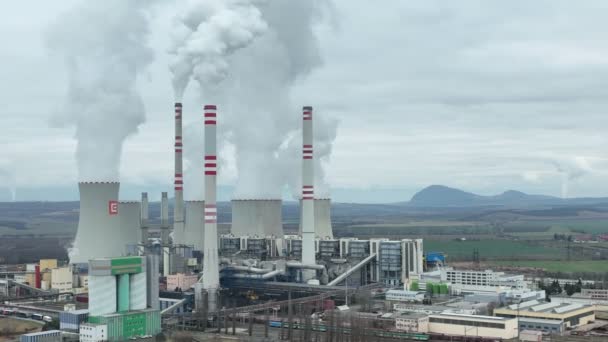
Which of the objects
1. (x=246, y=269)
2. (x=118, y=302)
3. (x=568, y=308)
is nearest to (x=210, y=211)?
(x=118, y=302)

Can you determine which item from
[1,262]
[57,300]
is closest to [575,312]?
[57,300]

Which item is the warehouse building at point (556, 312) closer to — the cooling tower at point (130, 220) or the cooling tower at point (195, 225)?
the cooling tower at point (195, 225)

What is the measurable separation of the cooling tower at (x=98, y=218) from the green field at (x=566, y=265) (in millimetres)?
19934

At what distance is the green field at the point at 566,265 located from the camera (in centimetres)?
3622

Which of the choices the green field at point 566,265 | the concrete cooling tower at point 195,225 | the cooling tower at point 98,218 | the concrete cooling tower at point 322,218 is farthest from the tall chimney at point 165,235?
the green field at point 566,265

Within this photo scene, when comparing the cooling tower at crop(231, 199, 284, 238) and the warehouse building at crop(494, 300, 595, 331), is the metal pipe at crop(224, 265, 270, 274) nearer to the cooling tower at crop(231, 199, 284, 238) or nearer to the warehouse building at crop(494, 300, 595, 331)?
the cooling tower at crop(231, 199, 284, 238)

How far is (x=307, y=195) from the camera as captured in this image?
89.4 ft

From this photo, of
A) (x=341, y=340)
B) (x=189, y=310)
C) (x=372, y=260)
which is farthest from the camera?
(x=372, y=260)

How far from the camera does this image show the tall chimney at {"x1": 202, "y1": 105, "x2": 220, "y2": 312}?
23297 millimetres

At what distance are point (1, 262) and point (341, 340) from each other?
26566 mm

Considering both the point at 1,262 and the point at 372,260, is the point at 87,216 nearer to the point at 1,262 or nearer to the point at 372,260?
the point at 372,260

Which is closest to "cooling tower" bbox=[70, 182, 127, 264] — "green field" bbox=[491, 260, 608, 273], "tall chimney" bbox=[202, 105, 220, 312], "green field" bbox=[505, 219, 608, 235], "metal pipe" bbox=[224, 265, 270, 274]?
"tall chimney" bbox=[202, 105, 220, 312]

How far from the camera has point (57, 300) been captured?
27109 millimetres

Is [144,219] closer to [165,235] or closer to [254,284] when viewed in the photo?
[165,235]
